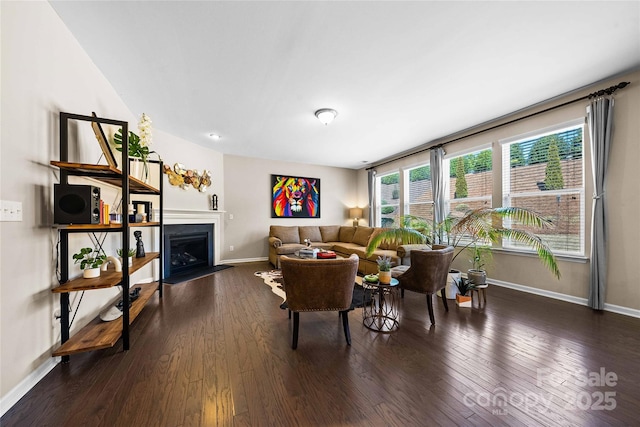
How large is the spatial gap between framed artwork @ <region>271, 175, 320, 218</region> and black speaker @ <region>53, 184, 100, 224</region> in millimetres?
4296

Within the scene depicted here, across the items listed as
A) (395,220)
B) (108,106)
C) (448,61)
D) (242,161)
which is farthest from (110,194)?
(395,220)

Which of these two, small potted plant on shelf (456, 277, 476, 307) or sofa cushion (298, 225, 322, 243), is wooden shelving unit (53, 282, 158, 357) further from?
sofa cushion (298, 225, 322, 243)

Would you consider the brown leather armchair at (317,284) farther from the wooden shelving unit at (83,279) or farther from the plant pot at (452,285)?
the plant pot at (452,285)

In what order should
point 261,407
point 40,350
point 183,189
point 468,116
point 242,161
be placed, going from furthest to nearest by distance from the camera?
point 242,161 < point 183,189 < point 468,116 < point 40,350 < point 261,407

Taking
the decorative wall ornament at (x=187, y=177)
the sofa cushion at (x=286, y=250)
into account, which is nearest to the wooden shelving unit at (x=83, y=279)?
the decorative wall ornament at (x=187, y=177)

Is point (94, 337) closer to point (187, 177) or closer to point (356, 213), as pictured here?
point (187, 177)

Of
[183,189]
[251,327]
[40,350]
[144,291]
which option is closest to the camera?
[40,350]

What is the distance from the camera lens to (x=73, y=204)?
1568 mm

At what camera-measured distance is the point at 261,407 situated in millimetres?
1315

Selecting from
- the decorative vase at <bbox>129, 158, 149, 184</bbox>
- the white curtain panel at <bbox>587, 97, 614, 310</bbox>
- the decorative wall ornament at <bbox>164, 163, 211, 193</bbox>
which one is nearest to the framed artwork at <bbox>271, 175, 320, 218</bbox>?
the decorative wall ornament at <bbox>164, 163, 211, 193</bbox>

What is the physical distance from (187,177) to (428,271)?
440 centimetres

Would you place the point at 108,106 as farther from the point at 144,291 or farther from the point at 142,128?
the point at 144,291

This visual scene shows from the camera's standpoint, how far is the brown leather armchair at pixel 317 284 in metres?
1.87

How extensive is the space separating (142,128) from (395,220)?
5.07 metres
